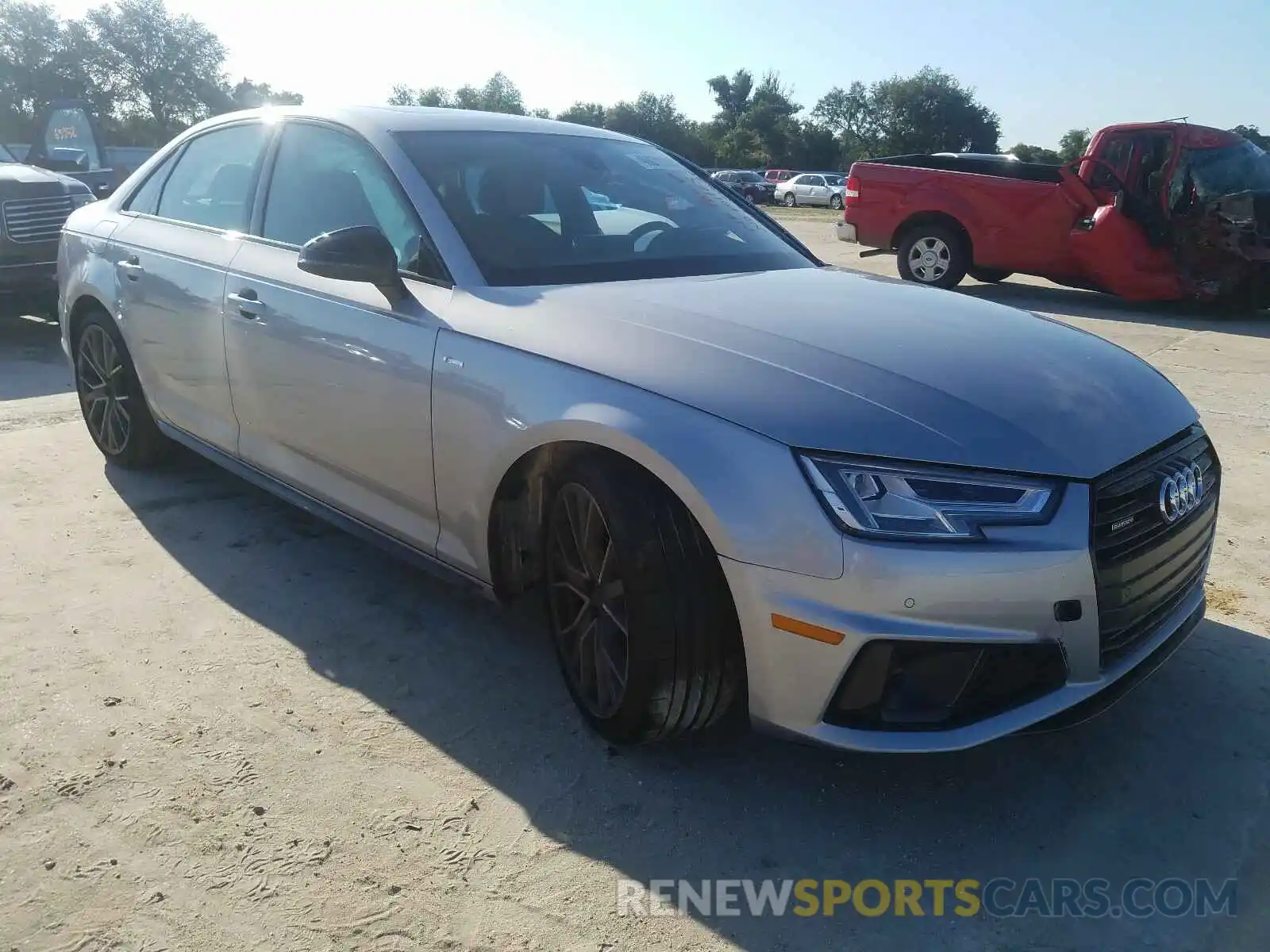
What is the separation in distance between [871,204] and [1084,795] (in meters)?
9.65

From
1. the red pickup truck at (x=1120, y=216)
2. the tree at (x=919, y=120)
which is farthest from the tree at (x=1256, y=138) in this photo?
the tree at (x=919, y=120)

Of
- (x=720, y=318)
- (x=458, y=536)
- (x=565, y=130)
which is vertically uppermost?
(x=565, y=130)

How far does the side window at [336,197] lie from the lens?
2999mm

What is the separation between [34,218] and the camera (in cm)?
850

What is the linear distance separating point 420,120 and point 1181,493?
2550mm

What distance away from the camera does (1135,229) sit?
31.7 ft

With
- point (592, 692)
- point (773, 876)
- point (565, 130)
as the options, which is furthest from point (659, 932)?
point (565, 130)

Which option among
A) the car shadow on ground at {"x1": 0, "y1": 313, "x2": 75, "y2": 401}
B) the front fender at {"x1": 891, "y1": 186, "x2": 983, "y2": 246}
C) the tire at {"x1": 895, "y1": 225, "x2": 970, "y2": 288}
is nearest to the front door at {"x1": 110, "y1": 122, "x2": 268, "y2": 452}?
the car shadow on ground at {"x1": 0, "y1": 313, "x2": 75, "y2": 401}

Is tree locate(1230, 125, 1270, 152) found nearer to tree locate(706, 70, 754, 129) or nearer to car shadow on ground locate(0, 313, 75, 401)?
car shadow on ground locate(0, 313, 75, 401)

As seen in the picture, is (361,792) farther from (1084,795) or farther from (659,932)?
(1084,795)

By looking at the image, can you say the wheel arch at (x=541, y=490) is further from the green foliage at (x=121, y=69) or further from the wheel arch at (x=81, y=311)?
the green foliage at (x=121, y=69)

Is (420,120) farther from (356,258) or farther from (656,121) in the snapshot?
(656,121)

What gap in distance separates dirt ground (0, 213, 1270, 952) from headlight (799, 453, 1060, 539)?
29.6 inches

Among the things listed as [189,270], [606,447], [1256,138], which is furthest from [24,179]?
[1256,138]
